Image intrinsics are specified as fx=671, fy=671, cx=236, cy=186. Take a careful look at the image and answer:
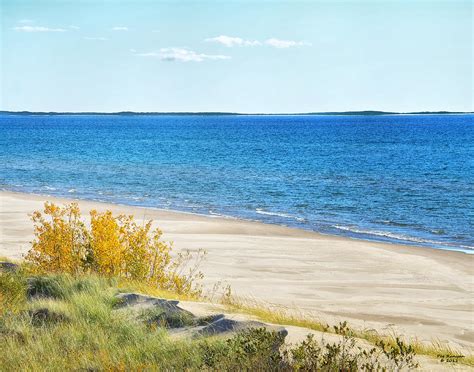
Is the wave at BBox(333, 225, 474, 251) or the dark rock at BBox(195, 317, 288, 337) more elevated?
the dark rock at BBox(195, 317, 288, 337)

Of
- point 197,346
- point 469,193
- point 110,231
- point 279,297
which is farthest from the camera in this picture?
point 469,193

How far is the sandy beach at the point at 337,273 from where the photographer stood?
46.0ft

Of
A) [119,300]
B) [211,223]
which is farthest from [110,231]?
[211,223]

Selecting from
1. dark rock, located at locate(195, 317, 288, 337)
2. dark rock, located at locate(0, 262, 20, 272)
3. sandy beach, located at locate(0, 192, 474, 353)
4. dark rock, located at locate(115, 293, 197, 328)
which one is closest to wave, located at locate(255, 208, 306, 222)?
sandy beach, located at locate(0, 192, 474, 353)

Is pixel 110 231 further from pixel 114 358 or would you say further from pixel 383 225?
pixel 383 225

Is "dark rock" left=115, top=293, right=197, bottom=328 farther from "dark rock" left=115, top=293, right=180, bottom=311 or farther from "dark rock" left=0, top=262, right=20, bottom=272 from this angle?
"dark rock" left=0, top=262, right=20, bottom=272

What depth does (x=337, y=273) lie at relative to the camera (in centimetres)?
1828

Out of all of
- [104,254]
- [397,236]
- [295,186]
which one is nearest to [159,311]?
[104,254]

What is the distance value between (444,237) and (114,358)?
20.9 meters

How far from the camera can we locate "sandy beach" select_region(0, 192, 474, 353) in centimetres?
1402

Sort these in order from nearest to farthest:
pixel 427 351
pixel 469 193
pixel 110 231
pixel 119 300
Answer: pixel 427 351 < pixel 119 300 < pixel 110 231 < pixel 469 193

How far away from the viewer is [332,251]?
21344mm

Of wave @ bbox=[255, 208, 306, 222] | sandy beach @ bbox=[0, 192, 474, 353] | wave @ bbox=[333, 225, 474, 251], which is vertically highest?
sandy beach @ bbox=[0, 192, 474, 353]

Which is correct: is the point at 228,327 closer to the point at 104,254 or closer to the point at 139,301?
the point at 139,301
